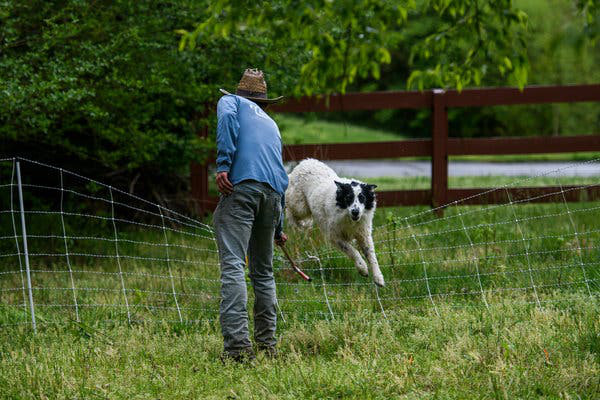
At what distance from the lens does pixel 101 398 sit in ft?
Answer: 14.4

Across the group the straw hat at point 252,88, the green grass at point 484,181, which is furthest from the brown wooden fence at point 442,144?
the straw hat at point 252,88

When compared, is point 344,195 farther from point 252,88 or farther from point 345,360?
point 345,360

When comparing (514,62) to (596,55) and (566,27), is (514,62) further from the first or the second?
(596,55)

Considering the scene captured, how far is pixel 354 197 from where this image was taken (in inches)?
285

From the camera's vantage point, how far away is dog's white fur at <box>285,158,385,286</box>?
721 centimetres

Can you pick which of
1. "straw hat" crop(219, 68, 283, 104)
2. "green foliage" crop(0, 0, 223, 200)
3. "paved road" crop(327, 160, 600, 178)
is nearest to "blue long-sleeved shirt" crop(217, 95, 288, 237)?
"straw hat" crop(219, 68, 283, 104)

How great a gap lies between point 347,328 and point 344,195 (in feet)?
6.61

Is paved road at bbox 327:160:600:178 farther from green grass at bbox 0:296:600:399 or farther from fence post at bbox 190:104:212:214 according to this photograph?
green grass at bbox 0:296:600:399

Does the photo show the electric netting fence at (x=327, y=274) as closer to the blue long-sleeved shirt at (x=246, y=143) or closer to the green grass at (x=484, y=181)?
the blue long-sleeved shirt at (x=246, y=143)

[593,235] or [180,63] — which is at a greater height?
[180,63]

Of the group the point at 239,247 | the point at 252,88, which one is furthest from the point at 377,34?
the point at 239,247

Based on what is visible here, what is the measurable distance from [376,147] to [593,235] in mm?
3431

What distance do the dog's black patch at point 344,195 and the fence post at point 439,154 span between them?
3.58 m

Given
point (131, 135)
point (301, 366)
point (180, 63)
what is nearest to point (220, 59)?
point (180, 63)
